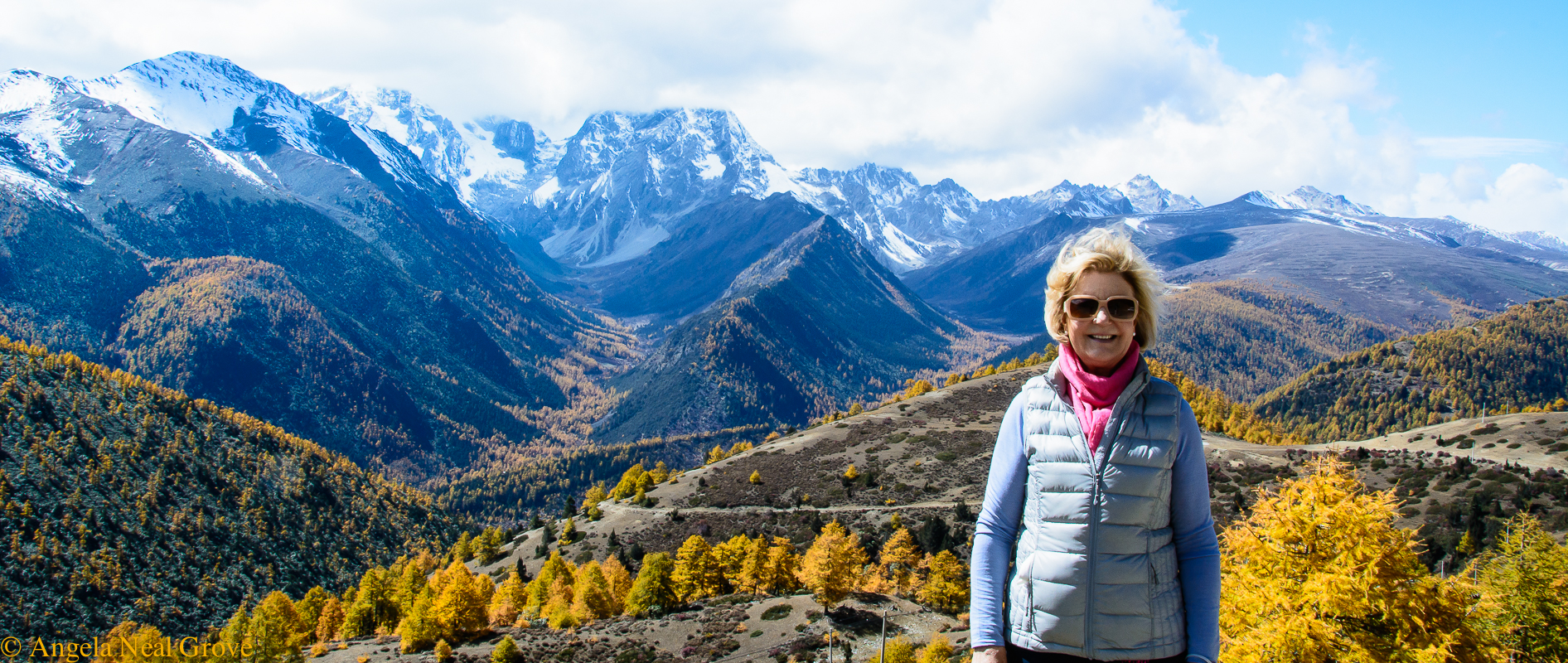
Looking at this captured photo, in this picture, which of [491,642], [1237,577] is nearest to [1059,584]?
[1237,577]

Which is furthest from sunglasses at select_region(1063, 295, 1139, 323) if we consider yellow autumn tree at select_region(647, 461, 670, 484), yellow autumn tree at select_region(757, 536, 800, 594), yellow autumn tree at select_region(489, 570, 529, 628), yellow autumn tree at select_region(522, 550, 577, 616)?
yellow autumn tree at select_region(647, 461, 670, 484)

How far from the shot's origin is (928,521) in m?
78.9

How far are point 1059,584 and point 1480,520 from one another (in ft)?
262

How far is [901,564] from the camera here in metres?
67.7

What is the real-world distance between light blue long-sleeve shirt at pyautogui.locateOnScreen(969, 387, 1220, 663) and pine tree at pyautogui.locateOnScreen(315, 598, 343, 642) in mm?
100355

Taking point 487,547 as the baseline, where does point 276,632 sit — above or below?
above

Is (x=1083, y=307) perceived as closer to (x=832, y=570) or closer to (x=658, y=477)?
(x=832, y=570)

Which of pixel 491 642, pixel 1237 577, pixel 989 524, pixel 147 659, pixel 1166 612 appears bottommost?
pixel 491 642

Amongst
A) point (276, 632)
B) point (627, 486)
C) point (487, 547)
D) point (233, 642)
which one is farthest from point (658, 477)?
point (233, 642)

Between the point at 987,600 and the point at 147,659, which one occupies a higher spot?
the point at 987,600

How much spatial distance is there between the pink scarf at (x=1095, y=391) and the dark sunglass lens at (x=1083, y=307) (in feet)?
1.34

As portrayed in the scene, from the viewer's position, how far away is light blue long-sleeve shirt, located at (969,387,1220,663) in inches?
212

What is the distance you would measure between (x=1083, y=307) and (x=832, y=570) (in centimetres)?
5207

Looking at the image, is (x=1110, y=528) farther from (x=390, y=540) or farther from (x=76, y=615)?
(x=390, y=540)
